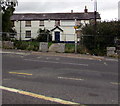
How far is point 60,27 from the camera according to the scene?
3841 centimetres

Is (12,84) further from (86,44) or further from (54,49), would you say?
(86,44)

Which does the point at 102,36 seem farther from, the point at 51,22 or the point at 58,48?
the point at 51,22

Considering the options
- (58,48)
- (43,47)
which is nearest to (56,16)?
(43,47)

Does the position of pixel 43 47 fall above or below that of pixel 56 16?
below

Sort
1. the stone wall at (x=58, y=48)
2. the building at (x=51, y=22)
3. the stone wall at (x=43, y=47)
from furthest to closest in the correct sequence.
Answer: the building at (x=51, y=22) → the stone wall at (x=43, y=47) → the stone wall at (x=58, y=48)

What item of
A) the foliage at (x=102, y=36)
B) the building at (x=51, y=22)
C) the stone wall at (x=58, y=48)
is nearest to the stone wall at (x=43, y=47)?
the stone wall at (x=58, y=48)

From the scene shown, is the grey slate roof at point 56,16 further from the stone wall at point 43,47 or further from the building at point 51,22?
the stone wall at point 43,47

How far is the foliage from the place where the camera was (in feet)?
60.6

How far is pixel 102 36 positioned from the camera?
18.5 meters

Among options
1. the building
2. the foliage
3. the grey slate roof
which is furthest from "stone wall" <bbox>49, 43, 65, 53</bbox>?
the grey slate roof

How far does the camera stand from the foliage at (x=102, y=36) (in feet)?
60.6

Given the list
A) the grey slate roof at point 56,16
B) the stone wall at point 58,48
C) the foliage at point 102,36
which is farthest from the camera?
the grey slate roof at point 56,16

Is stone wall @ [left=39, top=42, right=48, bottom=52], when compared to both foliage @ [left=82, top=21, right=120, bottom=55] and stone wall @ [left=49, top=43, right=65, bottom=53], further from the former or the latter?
foliage @ [left=82, top=21, right=120, bottom=55]

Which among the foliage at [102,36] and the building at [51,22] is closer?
the foliage at [102,36]
